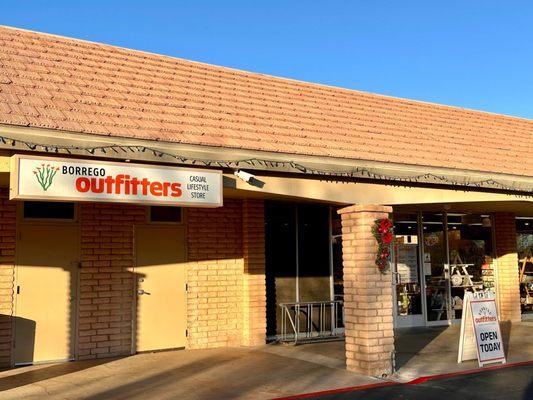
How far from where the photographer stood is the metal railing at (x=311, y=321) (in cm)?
1180

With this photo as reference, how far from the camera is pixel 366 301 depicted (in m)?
8.68

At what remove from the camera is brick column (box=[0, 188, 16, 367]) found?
9.07 metres

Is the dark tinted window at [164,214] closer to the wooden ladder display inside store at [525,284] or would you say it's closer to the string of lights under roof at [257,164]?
the string of lights under roof at [257,164]

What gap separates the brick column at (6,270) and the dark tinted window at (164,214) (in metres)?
2.33

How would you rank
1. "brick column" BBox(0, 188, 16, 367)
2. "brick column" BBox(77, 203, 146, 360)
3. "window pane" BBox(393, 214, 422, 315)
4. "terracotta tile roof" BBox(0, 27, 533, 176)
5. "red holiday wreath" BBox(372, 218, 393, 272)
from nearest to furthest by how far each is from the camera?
"terracotta tile roof" BBox(0, 27, 533, 176) → "red holiday wreath" BBox(372, 218, 393, 272) → "brick column" BBox(0, 188, 16, 367) → "brick column" BBox(77, 203, 146, 360) → "window pane" BBox(393, 214, 422, 315)

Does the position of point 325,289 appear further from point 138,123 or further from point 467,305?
point 138,123

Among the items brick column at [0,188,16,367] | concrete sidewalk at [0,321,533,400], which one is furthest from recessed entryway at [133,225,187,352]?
brick column at [0,188,16,367]

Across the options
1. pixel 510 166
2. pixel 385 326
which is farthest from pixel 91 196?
pixel 510 166

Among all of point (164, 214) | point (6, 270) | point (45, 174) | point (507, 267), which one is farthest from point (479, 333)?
point (6, 270)

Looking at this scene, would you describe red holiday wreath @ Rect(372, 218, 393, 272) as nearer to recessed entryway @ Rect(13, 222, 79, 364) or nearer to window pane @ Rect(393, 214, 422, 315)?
recessed entryway @ Rect(13, 222, 79, 364)

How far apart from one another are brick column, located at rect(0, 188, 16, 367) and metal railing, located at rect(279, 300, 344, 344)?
196 inches

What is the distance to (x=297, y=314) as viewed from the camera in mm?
11938

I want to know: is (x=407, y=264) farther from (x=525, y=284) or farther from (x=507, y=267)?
(x=525, y=284)

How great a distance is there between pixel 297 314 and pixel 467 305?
360cm
